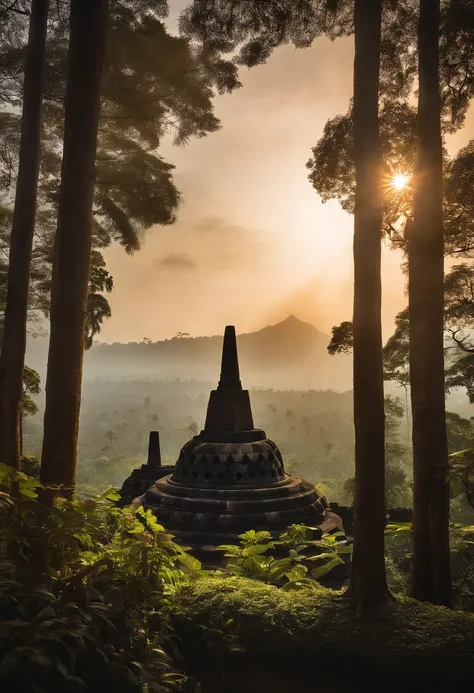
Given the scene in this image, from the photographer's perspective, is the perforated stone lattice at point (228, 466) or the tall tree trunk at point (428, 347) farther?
the perforated stone lattice at point (228, 466)

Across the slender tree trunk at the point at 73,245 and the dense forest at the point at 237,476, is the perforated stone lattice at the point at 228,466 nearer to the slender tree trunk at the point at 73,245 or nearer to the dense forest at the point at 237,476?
the dense forest at the point at 237,476

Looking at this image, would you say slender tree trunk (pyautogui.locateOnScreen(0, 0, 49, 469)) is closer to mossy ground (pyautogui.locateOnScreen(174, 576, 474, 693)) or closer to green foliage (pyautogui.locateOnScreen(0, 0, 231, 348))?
green foliage (pyautogui.locateOnScreen(0, 0, 231, 348))

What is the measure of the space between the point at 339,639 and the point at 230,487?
20.9 ft

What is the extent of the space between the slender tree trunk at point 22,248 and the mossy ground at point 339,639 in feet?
17.7

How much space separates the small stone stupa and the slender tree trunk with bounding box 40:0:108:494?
15.0ft

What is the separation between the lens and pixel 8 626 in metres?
3.68

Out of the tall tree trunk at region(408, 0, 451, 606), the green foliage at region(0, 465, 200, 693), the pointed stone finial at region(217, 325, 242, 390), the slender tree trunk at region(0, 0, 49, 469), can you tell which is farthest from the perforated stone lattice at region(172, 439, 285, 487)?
the green foliage at region(0, 465, 200, 693)

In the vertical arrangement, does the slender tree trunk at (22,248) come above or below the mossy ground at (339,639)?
above

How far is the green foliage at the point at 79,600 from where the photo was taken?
3699 mm

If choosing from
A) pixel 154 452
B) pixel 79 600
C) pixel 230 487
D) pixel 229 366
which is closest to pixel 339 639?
pixel 79 600

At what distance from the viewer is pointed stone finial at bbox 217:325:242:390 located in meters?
12.7

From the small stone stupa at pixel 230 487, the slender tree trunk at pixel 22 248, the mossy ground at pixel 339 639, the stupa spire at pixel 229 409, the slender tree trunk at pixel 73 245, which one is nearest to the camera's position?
the mossy ground at pixel 339 639

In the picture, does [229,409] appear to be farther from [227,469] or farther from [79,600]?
[79,600]

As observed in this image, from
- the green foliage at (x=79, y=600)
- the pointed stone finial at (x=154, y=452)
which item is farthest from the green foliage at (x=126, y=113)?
the green foliage at (x=79, y=600)
